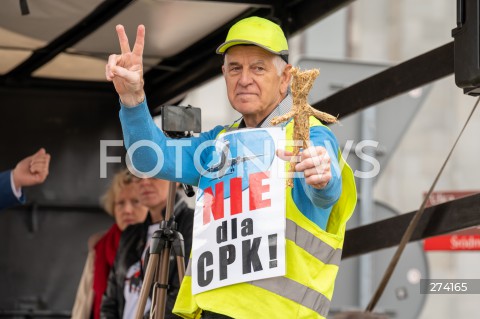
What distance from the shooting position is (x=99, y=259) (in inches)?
284

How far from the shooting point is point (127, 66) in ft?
14.2

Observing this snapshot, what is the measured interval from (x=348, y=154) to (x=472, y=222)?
197 centimetres

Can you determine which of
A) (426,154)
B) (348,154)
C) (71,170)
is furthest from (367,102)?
(426,154)

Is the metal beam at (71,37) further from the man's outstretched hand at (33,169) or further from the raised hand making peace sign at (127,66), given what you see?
the raised hand making peace sign at (127,66)

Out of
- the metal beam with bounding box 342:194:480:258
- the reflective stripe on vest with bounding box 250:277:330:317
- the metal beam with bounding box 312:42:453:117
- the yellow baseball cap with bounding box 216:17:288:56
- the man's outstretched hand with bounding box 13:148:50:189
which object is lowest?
the reflective stripe on vest with bounding box 250:277:330:317

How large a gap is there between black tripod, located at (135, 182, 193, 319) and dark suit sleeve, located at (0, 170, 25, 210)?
184cm

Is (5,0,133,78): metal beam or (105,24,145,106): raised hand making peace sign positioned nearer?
(105,24,145,106): raised hand making peace sign

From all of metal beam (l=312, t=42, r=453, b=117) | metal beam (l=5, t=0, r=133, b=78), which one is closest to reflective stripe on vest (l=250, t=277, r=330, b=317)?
metal beam (l=312, t=42, r=453, b=117)

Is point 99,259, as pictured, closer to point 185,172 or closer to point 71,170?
point 71,170

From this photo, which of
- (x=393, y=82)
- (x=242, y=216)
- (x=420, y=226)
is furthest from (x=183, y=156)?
(x=393, y=82)

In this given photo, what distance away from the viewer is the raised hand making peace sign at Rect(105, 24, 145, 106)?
4.29 metres

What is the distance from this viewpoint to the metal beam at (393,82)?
5613 mm

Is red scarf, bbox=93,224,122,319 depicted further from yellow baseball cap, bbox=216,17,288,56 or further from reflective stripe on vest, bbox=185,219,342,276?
reflective stripe on vest, bbox=185,219,342,276

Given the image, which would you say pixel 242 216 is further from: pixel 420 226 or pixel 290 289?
pixel 420 226
